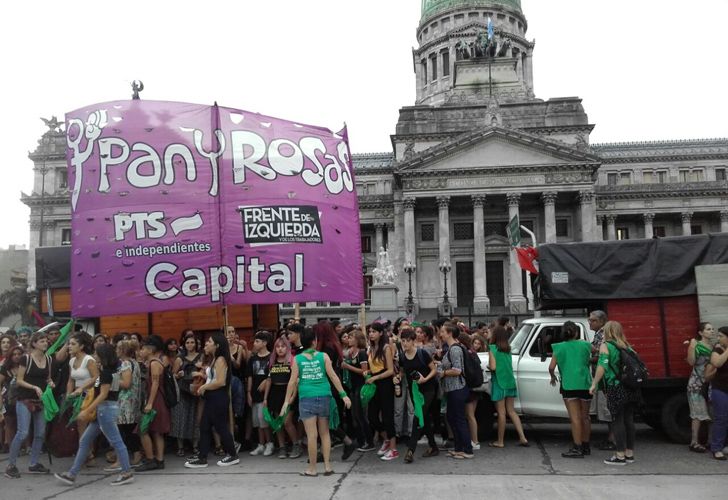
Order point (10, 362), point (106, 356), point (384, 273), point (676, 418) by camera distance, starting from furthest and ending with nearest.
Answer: point (384, 273) < point (676, 418) < point (10, 362) < point (106, 356)

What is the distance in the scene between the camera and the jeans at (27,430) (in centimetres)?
877

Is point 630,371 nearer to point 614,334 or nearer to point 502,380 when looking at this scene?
point 614,334

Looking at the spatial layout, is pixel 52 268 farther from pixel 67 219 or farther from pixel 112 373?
pixel 67 219

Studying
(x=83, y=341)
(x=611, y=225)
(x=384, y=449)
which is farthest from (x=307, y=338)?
(x=611, y=225)

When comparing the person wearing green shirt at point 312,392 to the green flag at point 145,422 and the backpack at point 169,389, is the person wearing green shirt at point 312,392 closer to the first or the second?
the backpack at point 169,389

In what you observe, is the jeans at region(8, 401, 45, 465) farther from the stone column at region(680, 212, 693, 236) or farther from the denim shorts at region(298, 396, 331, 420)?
the stone column at region(680, 212, 693, 236)

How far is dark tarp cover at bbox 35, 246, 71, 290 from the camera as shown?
16.9m

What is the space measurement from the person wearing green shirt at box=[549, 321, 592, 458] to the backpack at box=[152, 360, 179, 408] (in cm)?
589

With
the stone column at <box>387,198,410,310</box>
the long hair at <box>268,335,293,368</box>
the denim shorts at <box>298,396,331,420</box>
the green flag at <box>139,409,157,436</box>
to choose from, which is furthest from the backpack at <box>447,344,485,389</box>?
the stone column at <box>387,198,410,310</box>

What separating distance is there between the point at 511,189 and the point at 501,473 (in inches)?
1549

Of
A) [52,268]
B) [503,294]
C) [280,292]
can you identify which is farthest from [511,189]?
A: [280,292]

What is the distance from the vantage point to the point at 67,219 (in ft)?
179

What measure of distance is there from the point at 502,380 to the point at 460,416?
119 centimetres

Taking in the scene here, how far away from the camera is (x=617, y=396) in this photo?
29.0ft
